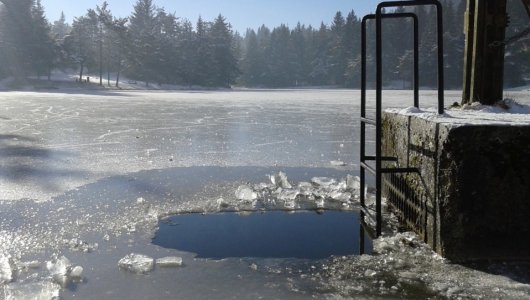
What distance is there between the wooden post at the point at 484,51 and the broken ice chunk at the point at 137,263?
4231 mm

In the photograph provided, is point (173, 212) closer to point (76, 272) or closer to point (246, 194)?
point (246, 194)

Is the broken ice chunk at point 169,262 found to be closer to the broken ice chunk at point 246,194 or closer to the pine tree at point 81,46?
the broken ice chunk at point 246,194

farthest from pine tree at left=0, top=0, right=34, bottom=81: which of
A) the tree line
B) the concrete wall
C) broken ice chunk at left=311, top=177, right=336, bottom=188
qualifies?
the concrete wall

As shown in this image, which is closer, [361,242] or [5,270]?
[5,270]

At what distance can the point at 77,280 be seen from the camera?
315 centimetres

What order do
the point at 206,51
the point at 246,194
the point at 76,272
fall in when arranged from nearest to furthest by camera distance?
the point at 76,272 → the point at 246,194 → the point at 206,51

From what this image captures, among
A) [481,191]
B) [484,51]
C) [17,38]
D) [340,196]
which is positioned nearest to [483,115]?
[481,191]

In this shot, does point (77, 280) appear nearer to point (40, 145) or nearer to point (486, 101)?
point (486, 101)

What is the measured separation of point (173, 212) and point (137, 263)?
4.97ft

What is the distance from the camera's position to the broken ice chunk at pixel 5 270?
3.13 m

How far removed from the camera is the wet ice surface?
3.03 metres

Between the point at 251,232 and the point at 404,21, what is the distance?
309 ft

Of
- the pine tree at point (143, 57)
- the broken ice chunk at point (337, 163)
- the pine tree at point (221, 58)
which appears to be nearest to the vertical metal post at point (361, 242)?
the broken ice chunk at point (337, 163)

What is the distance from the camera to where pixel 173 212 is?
491 cm
